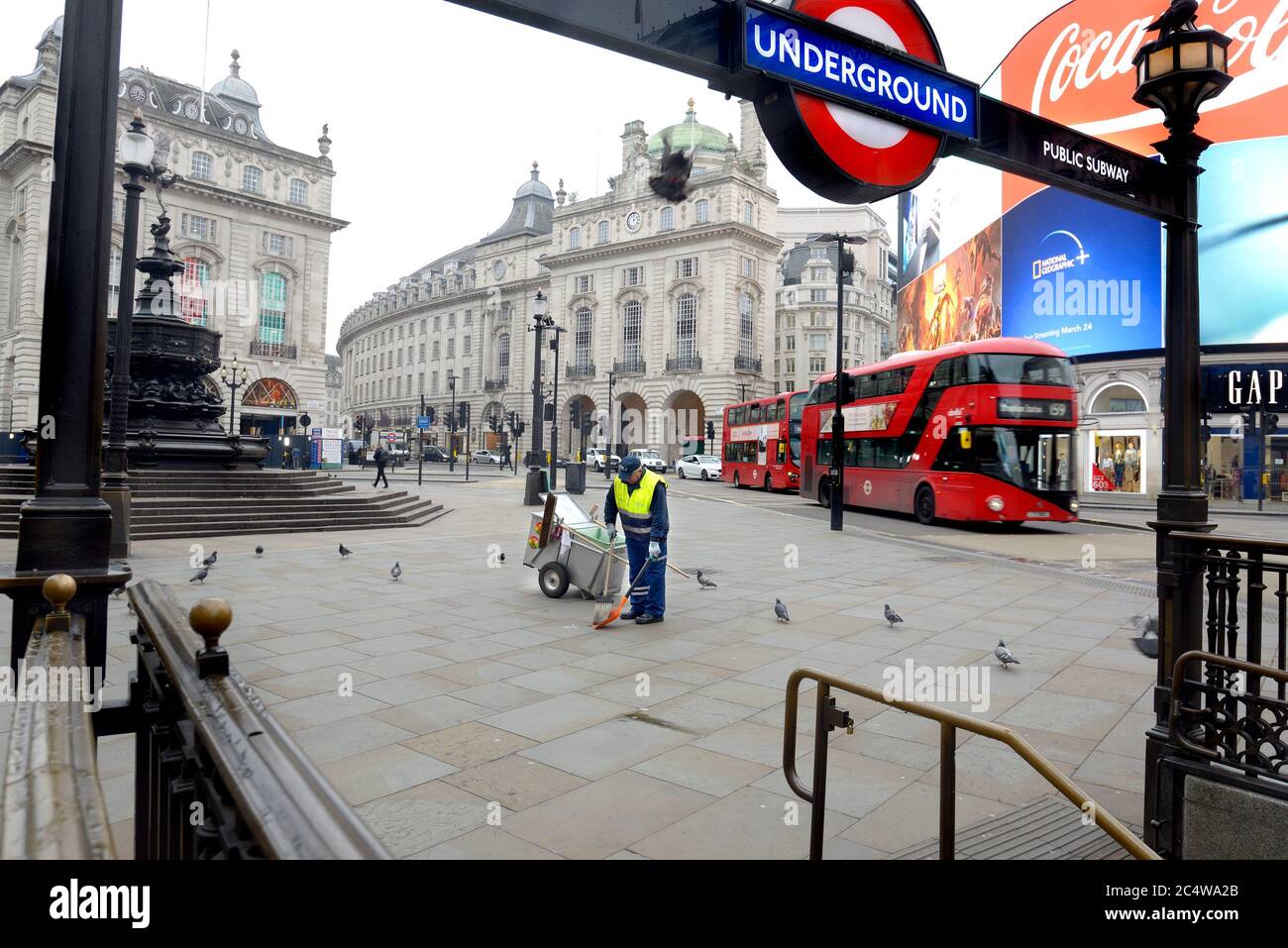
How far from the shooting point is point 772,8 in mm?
2879

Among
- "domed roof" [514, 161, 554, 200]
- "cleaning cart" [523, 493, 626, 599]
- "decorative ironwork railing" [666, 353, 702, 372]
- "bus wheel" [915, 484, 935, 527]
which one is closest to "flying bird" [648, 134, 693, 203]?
"cleaning cart" [523, 493, 626, 599]

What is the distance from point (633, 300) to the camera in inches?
2616

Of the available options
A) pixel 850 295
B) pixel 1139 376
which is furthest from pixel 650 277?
pixel 1139 376

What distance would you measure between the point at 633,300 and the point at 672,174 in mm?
64561

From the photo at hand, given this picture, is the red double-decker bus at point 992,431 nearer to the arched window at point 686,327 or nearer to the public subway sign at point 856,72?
the public subway sign at point 856,72

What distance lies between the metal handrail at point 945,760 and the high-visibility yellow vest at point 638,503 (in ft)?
15.3

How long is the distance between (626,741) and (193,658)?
301 centimetres

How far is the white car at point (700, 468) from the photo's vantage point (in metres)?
45.6

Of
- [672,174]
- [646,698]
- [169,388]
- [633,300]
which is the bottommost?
[646,698]

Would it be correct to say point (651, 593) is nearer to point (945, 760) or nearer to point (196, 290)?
point (945, 760)

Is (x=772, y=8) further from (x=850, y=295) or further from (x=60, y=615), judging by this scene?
(x=850, y=295)

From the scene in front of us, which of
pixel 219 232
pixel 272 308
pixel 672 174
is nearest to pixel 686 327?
pixel 272 308
